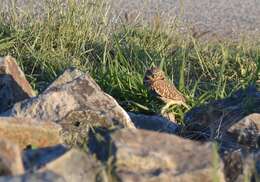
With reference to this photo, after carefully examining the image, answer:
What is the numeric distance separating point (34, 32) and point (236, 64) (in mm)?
1776

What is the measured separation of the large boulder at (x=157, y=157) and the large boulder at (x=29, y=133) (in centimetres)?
51

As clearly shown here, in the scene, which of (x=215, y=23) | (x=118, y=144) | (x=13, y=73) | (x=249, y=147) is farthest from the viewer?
(x=215, y=23)

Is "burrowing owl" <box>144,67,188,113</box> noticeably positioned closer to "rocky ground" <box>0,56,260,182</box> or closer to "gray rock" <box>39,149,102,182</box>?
"rocky ground" <box>0,56,260,182</box>

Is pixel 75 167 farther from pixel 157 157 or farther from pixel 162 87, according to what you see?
pixel 162 87

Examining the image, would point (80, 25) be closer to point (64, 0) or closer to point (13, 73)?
point (64, 0)

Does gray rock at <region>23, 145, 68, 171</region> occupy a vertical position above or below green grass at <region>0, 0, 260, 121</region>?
above

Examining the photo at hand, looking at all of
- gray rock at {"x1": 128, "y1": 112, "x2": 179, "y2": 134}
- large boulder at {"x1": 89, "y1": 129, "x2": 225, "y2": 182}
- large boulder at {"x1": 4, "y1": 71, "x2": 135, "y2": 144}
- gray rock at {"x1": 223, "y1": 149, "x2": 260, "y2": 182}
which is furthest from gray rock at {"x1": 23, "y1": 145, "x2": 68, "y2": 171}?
gray rock at {"x1": 128, "y1": 112, "x2": 179, "y2": 134}

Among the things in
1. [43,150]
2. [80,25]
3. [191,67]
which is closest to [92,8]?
[80,25]

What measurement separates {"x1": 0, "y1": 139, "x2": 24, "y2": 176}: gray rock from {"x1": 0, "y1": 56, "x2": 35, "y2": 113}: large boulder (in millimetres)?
2118

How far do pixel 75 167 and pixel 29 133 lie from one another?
0.72 meters

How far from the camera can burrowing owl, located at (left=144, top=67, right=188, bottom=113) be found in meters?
5.64

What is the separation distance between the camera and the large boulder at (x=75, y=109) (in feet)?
15.6

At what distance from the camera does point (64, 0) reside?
25.1 ft

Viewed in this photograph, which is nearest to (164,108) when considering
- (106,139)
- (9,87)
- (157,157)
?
(9,87)
